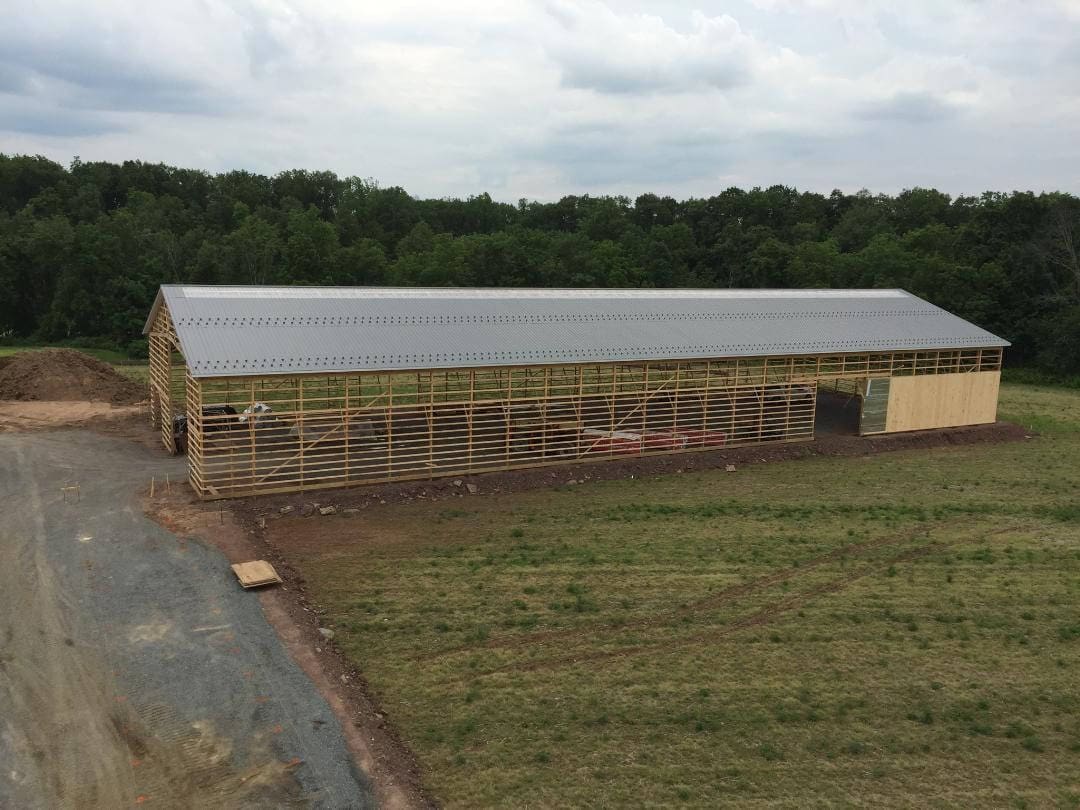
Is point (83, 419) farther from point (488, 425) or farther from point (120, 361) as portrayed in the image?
point (120, 361)

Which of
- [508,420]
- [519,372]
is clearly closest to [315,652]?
[508,420]

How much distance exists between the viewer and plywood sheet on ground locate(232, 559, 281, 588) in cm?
1541

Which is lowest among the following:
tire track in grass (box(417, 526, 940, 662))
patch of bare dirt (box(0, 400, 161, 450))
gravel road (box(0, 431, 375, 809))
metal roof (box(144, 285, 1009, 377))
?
gravel road (box(0, 431, 375, 809))

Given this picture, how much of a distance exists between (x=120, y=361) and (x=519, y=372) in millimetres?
33235

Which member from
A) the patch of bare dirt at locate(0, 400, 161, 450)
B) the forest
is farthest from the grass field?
the forest

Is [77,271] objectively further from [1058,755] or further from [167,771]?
[1058,755]

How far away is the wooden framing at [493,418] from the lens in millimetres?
21453

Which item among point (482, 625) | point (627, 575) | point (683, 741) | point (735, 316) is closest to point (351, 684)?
point (482, 625)

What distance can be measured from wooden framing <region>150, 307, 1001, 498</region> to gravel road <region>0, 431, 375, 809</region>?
3685mm

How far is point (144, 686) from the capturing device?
12.0 meters

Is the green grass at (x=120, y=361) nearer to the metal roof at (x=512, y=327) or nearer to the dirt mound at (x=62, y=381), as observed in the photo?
the dirt mound at (x=62, y=381)

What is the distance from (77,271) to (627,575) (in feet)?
167

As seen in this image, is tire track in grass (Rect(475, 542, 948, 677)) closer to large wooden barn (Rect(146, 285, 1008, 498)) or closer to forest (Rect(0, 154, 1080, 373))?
large wooden barn (Rect(146, 285, 1008, 498))

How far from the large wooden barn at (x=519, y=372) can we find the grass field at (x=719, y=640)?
2.92m
